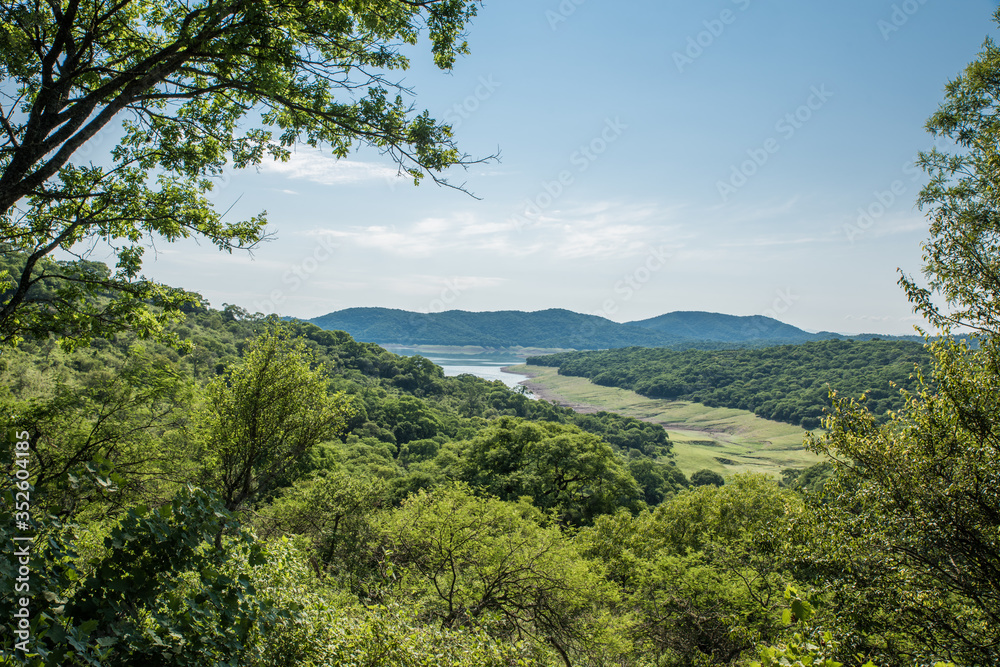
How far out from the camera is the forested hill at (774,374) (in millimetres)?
97375

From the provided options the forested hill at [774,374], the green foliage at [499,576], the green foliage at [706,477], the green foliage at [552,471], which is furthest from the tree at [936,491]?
the forested hill at [774,374]

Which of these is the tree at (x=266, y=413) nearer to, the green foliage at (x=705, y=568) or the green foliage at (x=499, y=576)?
the green foliage at (x=499, y=576)

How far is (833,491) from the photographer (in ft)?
25.3

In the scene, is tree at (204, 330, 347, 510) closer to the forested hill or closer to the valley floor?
the valley floor

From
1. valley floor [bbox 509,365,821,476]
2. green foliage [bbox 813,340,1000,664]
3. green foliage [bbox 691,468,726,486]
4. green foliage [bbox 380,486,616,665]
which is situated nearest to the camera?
green foliage [bbox 813,340,1000,664]

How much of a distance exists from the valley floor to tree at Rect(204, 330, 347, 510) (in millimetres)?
52820

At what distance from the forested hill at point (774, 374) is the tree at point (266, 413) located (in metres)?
88.1

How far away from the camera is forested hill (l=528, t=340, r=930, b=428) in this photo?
97.4 meters

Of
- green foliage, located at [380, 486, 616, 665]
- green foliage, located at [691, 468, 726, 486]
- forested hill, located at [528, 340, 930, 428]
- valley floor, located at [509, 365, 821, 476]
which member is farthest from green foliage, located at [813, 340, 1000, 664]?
forested hill, located at [528, 340, 930, 428]

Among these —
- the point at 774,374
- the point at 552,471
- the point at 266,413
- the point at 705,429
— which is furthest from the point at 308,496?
the point at 774,374

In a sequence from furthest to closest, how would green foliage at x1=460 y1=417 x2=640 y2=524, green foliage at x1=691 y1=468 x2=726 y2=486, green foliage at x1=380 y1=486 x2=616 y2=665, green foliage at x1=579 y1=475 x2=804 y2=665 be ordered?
1. green foliage at x1=691 y1=468 x2=726 y2=486
2. green foliage at x1=460 y1=417 x2=640 y2=524
3. green foliage at x1=579 y1=475 x2=804 y2=665
4. green foliage at x1=380 y1=486 x2=616 y2=665

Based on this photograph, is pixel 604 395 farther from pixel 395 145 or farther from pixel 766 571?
pixel 395 145

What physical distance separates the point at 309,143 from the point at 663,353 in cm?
17770

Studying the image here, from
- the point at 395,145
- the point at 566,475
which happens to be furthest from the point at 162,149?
the point at 566,475
